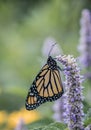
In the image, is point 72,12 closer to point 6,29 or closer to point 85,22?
point 6,29

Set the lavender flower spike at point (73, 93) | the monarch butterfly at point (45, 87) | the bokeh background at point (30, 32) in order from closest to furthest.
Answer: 1. the lavender flower spike at point (73, 93)
2. the monarch butterfly at point (45, 87)
3. the bokeh background at point (30, 32)

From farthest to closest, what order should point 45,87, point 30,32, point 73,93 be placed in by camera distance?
point 30,32 < point 45,87 < point 73,93

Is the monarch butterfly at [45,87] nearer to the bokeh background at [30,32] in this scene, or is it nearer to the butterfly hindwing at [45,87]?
the butterfly hindwing at [45,87]

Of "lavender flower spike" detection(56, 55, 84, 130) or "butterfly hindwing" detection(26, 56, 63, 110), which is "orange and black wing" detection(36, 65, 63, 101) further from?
Result: "lavender flower spike" detection(56, 55, 84, 130)

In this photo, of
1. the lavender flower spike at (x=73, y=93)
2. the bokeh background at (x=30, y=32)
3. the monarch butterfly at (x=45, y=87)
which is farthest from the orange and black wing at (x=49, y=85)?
the bokeh background at (x=30, y=32)

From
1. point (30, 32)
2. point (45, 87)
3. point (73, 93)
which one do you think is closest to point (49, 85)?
point (45, 87)

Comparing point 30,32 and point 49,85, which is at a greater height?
point 30,32

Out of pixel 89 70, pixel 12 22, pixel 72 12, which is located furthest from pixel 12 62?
pixel 89 70

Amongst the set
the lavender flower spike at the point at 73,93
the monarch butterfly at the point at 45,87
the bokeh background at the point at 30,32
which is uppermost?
the bokeh background at the point at 30,32

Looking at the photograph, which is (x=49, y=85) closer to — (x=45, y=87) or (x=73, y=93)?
(x=45, y=87)
